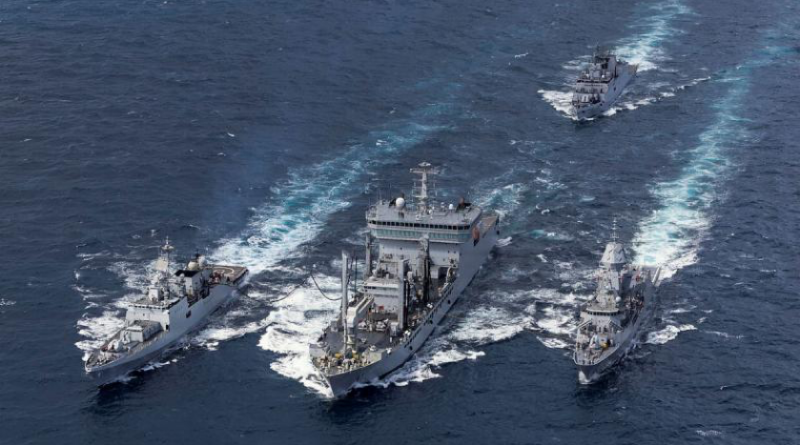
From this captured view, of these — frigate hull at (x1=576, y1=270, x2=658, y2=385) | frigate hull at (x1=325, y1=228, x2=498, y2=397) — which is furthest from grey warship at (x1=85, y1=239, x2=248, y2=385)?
frigate hull at (x1=576, y1=270, x2=658, y2=385)

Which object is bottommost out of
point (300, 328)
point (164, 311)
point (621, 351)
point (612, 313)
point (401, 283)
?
point (621, 351)

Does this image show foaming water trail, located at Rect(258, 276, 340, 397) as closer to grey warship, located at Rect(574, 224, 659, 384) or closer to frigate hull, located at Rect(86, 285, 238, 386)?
frigate hull, located at Rect(86, 285, 238, 386)

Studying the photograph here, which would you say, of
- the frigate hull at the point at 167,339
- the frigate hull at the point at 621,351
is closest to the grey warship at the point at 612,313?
the frigate hull at the point at 621,351

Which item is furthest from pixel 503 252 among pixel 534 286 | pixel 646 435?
pixel 646 435

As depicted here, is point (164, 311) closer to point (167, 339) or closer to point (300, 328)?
point (167, 339)

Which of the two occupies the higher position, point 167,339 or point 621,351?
point 167,339

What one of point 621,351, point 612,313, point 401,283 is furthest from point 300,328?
point 621,351

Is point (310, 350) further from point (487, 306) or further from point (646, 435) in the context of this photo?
point (646, 435)
